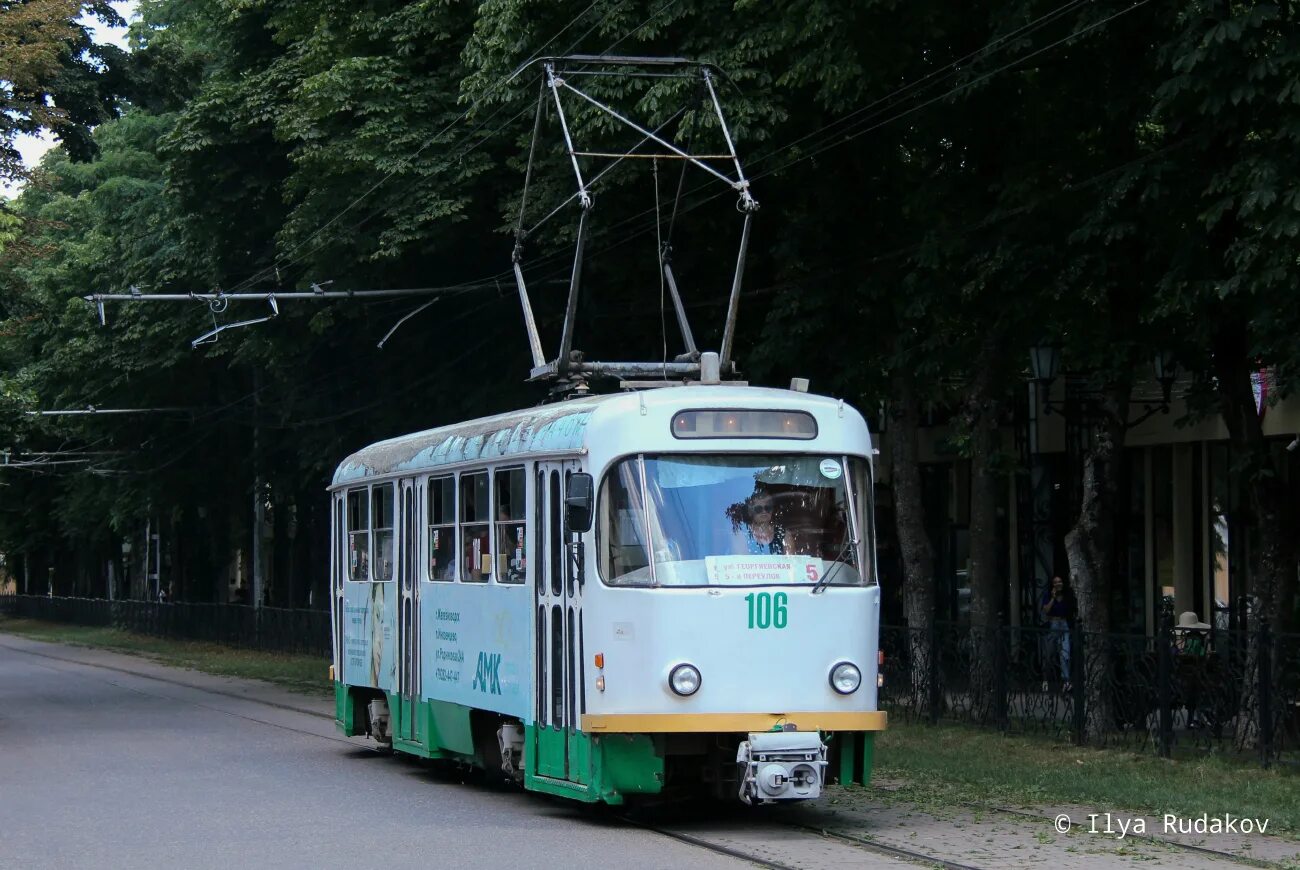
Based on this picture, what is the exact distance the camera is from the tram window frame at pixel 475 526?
51.4 ft

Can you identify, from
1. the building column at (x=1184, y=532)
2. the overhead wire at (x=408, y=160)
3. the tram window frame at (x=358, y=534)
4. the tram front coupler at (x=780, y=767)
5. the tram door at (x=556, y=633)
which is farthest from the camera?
the building column at (x=1184, y=532)

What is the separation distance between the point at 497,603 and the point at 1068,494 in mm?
17671

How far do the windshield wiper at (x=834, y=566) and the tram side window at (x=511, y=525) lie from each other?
2.44 meters

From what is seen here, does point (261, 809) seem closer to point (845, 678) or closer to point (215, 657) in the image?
point (845, 678)

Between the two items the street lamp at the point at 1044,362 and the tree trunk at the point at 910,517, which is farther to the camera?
the tree trunk at the point at 910,517

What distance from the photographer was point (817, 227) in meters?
23.4

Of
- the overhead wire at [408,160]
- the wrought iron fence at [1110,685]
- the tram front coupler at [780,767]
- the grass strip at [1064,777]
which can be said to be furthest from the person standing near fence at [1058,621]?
the overhead wire at [408,160]

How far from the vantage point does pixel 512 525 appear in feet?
49.6

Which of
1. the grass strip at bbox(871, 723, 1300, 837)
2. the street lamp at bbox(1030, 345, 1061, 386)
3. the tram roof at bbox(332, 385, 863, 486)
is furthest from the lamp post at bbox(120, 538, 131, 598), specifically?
the grass strip at bbox(871, 723, 1300, 837)

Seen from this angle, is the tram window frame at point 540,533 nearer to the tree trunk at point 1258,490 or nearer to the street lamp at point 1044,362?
the tree trunk at point 1258,490

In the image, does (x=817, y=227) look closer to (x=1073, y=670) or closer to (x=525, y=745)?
(x=1073, y=670)

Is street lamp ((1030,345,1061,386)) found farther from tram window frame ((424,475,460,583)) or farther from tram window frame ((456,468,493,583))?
tram window frame ((456,468,493,583))

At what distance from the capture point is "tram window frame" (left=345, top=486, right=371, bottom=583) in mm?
19328

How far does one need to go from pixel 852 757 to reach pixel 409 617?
547 centimetres
